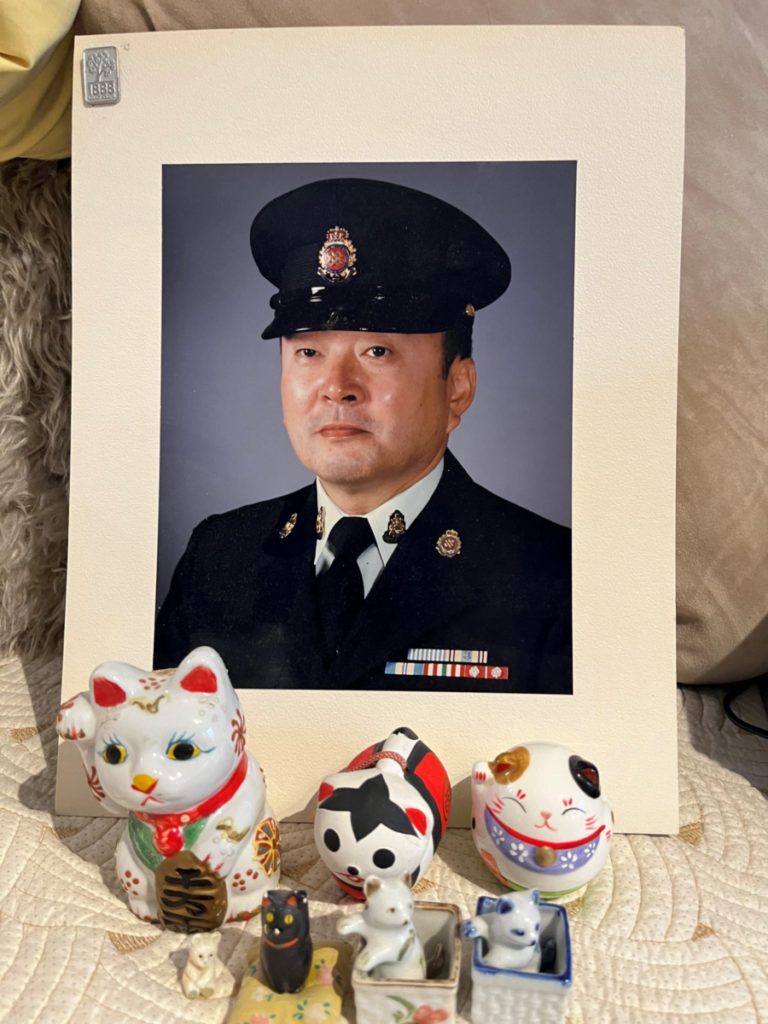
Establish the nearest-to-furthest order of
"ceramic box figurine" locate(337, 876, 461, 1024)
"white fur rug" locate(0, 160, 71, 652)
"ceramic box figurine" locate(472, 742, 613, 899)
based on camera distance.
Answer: "ceramic box figurine" locate(337, 876, 461, 1024), "ceramic box figurine" locate(472, 742, 613, 899), "white fur rug" locate(0, 160, 71, 652)

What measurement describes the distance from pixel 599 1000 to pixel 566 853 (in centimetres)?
10

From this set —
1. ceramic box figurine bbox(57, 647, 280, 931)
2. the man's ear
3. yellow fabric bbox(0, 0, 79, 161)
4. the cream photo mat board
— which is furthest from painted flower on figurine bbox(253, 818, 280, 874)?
yellow fabric bbox(0, 0, 79, 161)

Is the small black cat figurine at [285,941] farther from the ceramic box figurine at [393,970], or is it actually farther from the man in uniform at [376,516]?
the man in uniform at [376,516]

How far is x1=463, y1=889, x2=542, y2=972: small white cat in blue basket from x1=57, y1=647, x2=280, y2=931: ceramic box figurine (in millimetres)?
189

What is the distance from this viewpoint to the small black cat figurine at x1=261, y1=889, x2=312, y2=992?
2.09 ft

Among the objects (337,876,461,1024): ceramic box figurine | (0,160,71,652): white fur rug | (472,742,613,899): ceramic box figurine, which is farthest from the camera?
(0,160,71,652): white fur rug

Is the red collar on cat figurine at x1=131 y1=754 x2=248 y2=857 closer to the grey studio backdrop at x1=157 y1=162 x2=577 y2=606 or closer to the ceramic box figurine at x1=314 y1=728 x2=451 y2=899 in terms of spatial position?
the ceramic box figurine at x1=314 y1=728 x2=451 y2=899

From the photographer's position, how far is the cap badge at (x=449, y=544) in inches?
34.5

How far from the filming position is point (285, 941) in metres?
0.64

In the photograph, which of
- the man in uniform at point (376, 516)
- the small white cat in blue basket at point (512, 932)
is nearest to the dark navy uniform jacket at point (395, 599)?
the man in uniform at point (376, 516)

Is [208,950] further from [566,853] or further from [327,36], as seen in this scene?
[327,36]

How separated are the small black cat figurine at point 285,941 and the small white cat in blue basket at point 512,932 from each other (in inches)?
4.3

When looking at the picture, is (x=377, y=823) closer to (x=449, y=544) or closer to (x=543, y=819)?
(x=543, y=819)

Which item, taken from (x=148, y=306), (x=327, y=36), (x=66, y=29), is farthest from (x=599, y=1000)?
(x=66, y=29)
